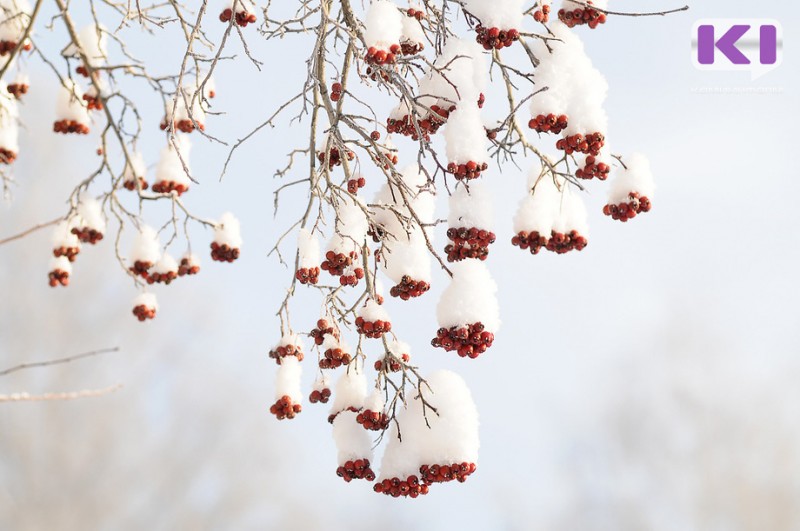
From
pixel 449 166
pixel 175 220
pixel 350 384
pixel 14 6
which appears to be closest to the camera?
pixel 449 166

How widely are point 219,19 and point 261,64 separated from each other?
0.44 meters

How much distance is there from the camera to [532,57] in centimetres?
244

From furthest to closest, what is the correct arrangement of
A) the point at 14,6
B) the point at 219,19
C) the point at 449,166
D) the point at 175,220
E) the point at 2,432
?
the point at 2,432
the point at 175,220
the point at 14,6
the point at 219,19
the point at 449,166

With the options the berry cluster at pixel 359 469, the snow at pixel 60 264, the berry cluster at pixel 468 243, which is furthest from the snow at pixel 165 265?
the berry cluster at pixel 468 243

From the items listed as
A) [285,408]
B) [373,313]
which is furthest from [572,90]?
[285,408]

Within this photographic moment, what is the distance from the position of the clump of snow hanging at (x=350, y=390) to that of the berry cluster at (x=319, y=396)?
25cm

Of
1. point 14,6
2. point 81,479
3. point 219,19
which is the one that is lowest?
point 219,19

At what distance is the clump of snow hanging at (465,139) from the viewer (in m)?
2.20

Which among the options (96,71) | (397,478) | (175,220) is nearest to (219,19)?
(96,71)

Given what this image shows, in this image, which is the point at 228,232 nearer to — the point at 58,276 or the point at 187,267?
the point at 187,267

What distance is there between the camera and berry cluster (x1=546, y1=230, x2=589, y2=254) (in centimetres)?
256

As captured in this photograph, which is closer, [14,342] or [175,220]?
[175,220]

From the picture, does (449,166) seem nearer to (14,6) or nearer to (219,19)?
(219,19)

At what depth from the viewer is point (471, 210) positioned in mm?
2268
